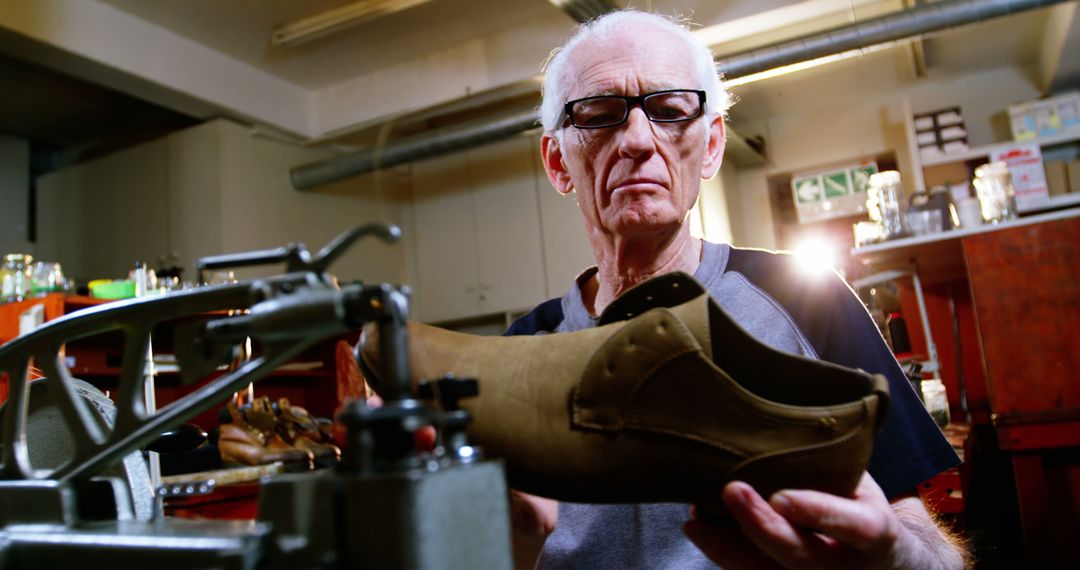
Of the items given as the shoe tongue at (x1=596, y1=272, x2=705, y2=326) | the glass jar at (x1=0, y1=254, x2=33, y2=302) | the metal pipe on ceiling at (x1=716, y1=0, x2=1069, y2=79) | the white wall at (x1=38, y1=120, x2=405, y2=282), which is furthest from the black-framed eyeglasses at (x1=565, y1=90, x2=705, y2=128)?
the white wall at (x1=38, y1=120, x2=405, y2=282)

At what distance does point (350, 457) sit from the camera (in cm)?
40

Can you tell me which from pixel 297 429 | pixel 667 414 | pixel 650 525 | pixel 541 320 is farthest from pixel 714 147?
pixel 297 429

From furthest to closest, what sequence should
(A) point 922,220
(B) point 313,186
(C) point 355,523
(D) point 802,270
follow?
1. (B) point 313,186
2. (A) point 922,220
3. (D) point 802,270
4. (C) point 355,523

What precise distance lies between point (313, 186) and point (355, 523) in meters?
5.21

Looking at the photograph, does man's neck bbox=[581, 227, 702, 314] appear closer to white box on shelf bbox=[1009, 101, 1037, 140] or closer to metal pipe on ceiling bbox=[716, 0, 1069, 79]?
metal pipe on ceiling bbox=[716, 0, 1069, 79]

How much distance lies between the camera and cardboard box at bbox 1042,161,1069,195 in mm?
4434

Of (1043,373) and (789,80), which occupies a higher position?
(789,80)

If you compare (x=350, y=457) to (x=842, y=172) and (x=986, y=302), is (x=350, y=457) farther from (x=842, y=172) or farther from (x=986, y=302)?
(x=842, y=172)

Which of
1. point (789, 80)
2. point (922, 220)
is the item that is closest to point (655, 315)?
point (922, 220)

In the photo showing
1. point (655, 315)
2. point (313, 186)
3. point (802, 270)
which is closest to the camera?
point (655, 315)

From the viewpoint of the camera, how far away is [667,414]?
1.78 feet

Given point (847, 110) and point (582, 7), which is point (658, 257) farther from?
point (847, 110)

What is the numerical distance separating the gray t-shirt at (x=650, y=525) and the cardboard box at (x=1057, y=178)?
4403 mm

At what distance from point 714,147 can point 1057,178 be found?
427 cm
